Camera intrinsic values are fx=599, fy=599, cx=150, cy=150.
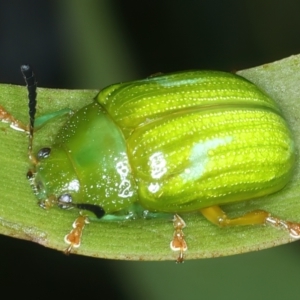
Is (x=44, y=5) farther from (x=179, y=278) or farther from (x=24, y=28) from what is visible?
(x=179, y=278)

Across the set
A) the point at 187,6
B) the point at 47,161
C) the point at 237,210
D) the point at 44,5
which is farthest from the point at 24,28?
the point at 237,210

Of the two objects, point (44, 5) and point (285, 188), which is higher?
point (44, 5)

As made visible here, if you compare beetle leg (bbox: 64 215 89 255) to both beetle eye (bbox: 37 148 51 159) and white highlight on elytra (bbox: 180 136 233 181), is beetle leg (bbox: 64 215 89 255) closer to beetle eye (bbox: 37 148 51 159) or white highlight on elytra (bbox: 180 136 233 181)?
beetle eye (bbox: 37 148 51 159)

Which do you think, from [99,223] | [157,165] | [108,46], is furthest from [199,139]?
[108,46]

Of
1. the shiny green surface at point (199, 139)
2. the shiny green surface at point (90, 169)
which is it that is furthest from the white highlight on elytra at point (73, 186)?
the shiny green surface at point (199, 139)

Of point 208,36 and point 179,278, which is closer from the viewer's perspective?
point 179,278

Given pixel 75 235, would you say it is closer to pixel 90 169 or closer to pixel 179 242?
pixel 90 169
